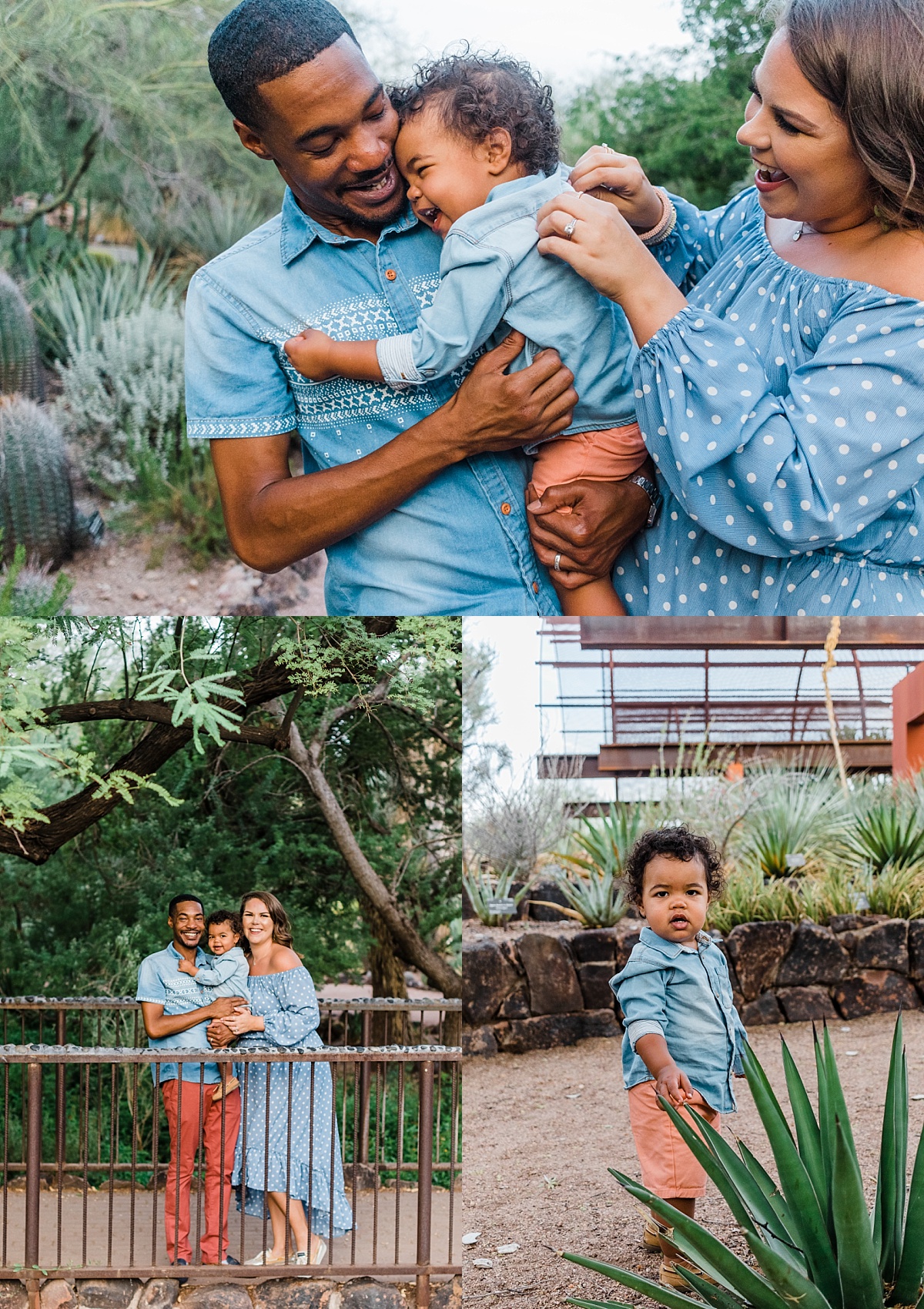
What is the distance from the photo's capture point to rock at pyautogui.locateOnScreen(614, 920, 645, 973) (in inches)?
110

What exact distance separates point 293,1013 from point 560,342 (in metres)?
1.82

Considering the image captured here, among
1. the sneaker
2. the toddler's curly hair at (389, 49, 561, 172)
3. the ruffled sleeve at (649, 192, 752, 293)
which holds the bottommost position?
the sneaker

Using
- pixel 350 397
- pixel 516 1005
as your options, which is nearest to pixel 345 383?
pixel 350 397

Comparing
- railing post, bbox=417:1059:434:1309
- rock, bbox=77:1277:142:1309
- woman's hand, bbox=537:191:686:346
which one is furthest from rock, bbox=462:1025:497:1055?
woman's hand, bbox=537:191:686:346

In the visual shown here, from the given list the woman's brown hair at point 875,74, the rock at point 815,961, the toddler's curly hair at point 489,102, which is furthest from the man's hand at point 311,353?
the rock at point 815,961

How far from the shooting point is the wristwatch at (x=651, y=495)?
9.12 ft

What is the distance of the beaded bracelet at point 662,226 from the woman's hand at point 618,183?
0.02 meters

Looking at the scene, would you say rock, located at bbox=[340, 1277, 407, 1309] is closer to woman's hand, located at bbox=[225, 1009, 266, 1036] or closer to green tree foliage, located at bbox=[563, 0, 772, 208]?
woman's hand, located at bbox=[225, 1009, 266, 1036]

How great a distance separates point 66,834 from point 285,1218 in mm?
1235

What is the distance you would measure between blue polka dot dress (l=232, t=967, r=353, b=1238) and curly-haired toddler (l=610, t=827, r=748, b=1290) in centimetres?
82

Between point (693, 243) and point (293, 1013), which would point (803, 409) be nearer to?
point (693, 243)

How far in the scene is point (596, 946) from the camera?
2848 millimetres

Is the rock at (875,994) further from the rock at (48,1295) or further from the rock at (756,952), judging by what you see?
the rock at (48,1295)

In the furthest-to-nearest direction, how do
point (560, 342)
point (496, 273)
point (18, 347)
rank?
point (18, 347), point (560, 342), point (496, 273)
